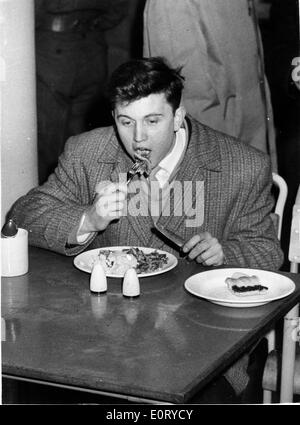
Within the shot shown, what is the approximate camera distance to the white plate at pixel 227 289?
2.07 meters

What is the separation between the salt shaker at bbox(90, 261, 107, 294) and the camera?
219 cm

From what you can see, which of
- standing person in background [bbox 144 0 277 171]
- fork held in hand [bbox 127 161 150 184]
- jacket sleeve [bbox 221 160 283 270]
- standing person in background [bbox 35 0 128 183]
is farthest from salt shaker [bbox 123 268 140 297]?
standing person in background [bbox 35 0 128 183]

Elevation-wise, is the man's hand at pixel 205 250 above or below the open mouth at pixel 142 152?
below

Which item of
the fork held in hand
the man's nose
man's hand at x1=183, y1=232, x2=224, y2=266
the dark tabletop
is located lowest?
the dark tabletop

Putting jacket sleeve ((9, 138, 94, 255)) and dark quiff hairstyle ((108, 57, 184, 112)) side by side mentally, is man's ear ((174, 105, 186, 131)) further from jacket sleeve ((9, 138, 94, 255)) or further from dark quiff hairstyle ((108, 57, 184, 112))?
jacket sleeve ((9, 138, 94, 255))

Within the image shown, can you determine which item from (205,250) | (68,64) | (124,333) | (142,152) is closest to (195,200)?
(142,152)

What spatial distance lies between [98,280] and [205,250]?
1.32ft

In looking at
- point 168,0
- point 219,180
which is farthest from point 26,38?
point 219,180

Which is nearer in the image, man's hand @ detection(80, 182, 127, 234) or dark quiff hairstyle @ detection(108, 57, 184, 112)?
man's hand @ detection(80, 182, 127, 234)

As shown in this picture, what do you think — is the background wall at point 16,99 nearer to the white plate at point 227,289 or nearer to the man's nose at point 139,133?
the man's nose at point 139,133

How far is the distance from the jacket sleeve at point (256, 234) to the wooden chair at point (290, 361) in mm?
74

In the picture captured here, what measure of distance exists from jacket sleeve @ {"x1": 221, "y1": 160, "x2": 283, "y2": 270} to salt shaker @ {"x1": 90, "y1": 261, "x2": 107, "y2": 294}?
503 millimetres

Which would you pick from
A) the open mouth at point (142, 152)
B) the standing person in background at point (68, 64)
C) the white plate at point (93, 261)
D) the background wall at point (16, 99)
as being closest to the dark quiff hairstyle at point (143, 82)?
the open mouth at point (142, 152)

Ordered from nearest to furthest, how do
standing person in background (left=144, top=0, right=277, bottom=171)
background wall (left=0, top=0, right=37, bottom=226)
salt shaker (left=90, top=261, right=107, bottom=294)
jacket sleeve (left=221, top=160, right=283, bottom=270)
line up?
salt shaker (left=90, top=261, right=107, bottom=294)
jacket sleeve (left=221, top=160, right=283, bottom=270)
background wall (left=0, top=0, right=37, bottom=226)
standing person in background (left=144, top=0, right=277, bottom=171)
